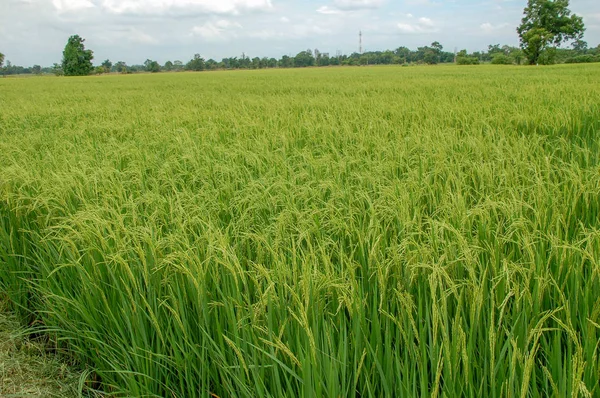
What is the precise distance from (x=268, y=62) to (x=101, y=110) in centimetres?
9864

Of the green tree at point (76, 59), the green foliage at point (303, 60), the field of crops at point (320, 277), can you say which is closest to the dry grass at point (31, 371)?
the field of crops at point (320, 277)

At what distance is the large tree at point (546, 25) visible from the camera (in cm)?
5112

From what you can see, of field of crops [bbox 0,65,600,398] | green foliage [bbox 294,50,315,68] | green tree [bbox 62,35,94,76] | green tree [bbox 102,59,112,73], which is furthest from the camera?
green foliage [bbox 294,50,315,68]

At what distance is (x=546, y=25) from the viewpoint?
176 feet

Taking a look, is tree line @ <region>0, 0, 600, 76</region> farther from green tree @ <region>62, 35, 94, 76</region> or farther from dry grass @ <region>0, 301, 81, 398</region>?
dry grass @ <region>0, 301, 81, 398</region>

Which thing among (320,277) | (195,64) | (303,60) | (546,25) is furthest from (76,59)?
(320,277)

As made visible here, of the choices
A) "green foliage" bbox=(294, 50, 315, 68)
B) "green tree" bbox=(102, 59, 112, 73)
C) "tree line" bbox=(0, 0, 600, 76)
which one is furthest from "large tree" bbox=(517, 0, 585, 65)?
"green tree" bbox=(102, 59, 112, 73)

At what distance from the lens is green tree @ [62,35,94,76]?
6856 cm

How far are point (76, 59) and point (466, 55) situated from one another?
64.6 meters

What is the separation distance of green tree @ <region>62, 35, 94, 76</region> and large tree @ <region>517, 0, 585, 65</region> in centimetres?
6487

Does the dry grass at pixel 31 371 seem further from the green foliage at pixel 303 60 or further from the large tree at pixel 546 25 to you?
the green foliage at pixel 303 60

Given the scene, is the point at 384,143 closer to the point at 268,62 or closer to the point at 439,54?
the point at 268,62

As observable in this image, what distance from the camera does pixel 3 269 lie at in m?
2.44

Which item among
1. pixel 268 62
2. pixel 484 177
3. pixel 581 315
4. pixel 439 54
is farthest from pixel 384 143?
pixel 439 54
